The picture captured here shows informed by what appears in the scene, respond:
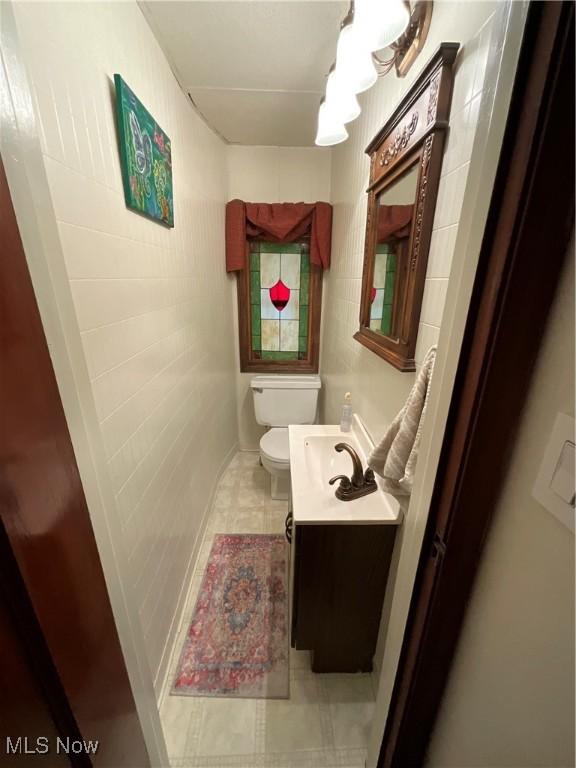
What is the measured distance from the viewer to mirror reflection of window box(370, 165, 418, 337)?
87 centimetres

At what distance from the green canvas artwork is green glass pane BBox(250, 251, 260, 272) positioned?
1006 millimetres

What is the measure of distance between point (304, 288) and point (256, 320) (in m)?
0.45

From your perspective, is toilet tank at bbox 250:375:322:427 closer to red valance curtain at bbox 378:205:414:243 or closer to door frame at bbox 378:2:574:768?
red valance curtain at bbox 378:205:414:243

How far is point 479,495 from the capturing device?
1.61ft

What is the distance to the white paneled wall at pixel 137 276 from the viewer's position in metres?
0.66

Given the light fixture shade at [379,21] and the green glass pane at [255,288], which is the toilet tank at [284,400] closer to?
the green glass pane at [255,288]

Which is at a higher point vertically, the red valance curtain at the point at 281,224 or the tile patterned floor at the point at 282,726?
the red valance curtain at the point at 281,224

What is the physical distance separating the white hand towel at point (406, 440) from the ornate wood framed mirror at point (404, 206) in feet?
0.45

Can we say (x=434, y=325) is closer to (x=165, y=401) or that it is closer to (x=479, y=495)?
(x=479, y=495)

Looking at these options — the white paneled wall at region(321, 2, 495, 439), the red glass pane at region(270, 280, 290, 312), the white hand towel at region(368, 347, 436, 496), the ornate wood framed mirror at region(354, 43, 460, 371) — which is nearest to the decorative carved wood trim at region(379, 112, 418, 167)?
the ornate wood framed mirror at region(354, 43, 460, 371)

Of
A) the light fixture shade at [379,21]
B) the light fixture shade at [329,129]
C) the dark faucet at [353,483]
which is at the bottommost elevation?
the dark faucet at [353,483]

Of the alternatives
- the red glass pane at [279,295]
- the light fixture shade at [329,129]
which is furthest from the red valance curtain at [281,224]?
the light fixture shade at [329,129]

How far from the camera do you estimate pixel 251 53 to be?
1.19 m

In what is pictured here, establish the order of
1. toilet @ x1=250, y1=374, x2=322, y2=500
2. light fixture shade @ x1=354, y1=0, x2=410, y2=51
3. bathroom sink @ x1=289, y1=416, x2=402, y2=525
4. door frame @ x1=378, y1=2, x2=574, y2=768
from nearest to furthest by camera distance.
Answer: door frame @ x1=378, y1=2, x2=574, y2=768, light fixture shade @ x1=354, y1=0, x2=410, y2=51, bathroom sink @ x1=289, y1=416, x2=402, y2=525, toilet @ x1=250, y1=374, x2=322, y2=500
